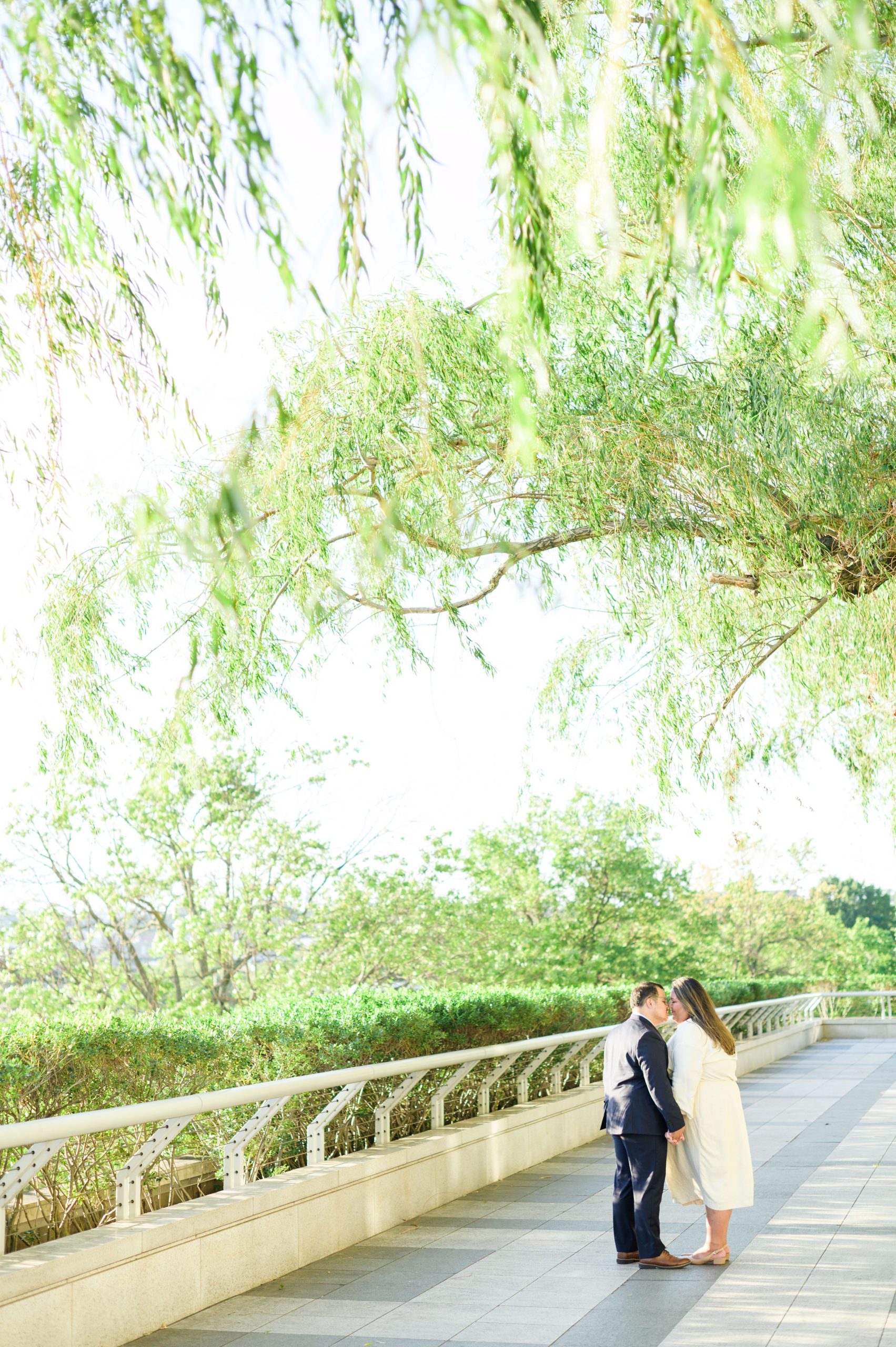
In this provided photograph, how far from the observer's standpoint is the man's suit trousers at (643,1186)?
273 inches

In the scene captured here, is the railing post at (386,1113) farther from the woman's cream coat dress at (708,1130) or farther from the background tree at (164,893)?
the background tree at (164,893)

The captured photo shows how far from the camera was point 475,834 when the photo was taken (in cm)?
3095

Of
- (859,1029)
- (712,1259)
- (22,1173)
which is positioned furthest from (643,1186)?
(859,1029)

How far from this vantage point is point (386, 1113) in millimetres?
8578

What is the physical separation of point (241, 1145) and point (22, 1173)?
1.91 m

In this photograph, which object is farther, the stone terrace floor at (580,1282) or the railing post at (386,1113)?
the railing post at (386,1113)

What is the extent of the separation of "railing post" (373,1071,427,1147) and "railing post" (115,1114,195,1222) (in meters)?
2.64

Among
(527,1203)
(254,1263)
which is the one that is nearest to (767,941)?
(527,1203)

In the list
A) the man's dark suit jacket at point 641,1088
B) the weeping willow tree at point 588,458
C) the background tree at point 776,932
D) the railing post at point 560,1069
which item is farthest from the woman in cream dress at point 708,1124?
the background tree at point 776,932

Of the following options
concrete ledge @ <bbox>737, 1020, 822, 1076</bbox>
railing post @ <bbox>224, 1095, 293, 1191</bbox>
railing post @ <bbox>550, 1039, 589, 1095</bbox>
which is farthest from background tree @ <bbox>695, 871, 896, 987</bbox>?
railing post @ <bbox>224, 1095, 293, 1191</bbox>

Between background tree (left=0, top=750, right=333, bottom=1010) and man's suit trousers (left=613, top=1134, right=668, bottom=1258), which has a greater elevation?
background tree (left=0, top=750, right=333, bottom=1010)

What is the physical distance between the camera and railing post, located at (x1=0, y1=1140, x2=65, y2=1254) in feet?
16.7

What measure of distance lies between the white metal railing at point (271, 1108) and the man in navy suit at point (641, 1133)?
5.15 feet

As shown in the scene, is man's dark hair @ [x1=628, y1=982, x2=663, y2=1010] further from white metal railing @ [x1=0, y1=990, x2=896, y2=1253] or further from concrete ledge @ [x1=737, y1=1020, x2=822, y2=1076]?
concrete ledge @ [x1=737, y1=1020, x2=822, y2=1076]
